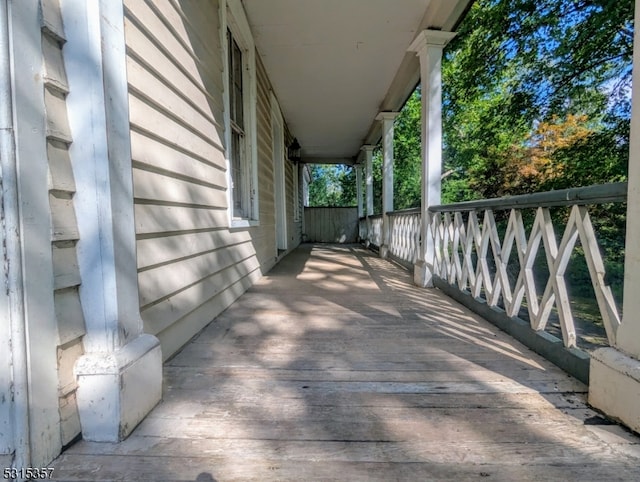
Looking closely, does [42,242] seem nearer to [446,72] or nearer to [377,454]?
[377,454]

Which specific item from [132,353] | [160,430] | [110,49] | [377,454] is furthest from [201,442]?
[110,49]

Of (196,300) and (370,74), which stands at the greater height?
(370,74)

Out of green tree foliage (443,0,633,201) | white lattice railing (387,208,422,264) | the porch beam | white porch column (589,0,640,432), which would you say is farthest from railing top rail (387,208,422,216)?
the porch beam

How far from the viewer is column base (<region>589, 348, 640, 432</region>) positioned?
Result: 117 cm

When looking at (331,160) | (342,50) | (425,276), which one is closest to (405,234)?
(425,276)

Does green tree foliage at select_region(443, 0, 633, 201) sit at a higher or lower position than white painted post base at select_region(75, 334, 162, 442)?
higher

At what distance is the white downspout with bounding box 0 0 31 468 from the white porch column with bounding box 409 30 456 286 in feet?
11.1

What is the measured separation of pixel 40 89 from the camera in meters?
1.01

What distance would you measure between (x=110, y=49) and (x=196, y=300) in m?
1.39

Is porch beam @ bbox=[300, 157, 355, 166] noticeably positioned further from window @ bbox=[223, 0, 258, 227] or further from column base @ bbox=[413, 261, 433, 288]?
column base @ bbox=[413, 261, 433, 288]

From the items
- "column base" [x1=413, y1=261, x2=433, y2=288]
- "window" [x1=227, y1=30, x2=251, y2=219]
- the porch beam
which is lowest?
"column base" [x1=413, y1=261, x2=433, y2=288]

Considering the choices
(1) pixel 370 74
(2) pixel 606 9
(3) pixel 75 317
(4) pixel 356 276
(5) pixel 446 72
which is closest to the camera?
(3) pixel 75 317

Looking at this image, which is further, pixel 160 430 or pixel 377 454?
pixel 160 430

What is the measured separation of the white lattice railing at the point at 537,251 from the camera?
57.1 inches
